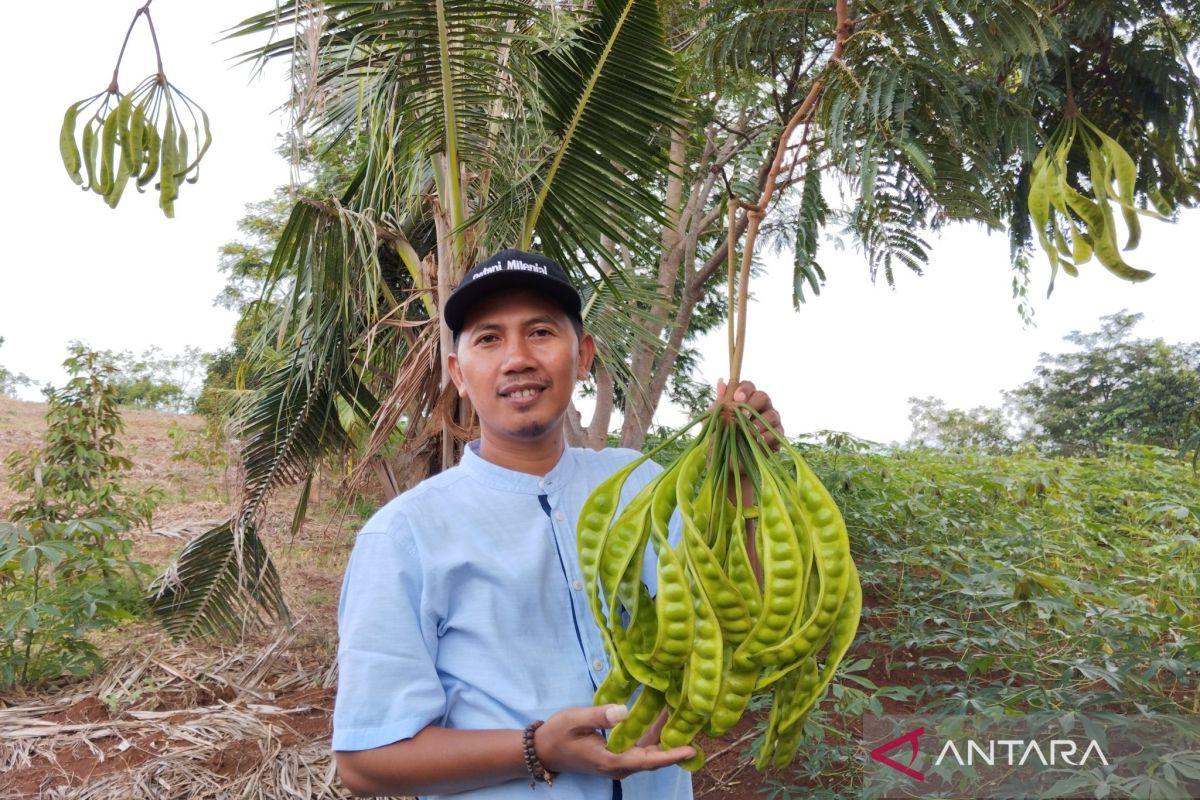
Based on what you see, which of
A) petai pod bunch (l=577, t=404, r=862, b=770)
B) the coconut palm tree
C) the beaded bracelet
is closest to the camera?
petai pod bunch (l=577, t=404, r=862, b=770)

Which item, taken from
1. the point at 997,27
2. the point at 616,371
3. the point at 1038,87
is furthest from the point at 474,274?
the point at 616,371

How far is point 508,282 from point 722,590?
0.75 metres

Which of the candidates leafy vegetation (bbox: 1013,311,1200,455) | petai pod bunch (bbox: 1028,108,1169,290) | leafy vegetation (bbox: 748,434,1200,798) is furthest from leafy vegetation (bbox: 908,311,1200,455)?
petai pod bunch (bbox: 1028,108,1169,290)

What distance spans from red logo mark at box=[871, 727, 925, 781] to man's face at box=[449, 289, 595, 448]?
5.31 feet

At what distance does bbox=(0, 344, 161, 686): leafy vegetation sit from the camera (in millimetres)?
4832

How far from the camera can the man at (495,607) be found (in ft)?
4.38

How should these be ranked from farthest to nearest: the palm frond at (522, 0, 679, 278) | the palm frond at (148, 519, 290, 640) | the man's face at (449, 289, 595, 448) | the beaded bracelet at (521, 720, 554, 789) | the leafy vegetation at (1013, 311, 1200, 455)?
the leafy vegetation at (1013, 311, 1200, 455) → the palm frond at (148, 519, 290, 640) → the palm frond at (522, 0, 679, 278) → the man's face at (449, 289, 595, 448) → the beaded bracelet at (521, 720, 554, 789)

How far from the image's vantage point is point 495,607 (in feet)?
4.76

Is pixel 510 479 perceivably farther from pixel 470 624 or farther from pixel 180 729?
pixel 180 729

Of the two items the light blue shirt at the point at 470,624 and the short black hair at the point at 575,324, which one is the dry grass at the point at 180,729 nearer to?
the light blue shirt at the point at 470,624

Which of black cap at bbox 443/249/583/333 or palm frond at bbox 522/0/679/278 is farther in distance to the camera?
palm frond at bbox 522/0/679/278

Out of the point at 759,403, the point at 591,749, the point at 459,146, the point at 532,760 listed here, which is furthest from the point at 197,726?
the point at 759,403

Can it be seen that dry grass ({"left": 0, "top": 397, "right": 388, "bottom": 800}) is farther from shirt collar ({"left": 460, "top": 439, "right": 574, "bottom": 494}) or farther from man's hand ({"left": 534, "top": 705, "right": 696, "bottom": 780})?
man's hand ({"left": 534, "top": 705, "right": 696, "bottom": 780})

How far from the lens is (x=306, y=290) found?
14.7 feet
